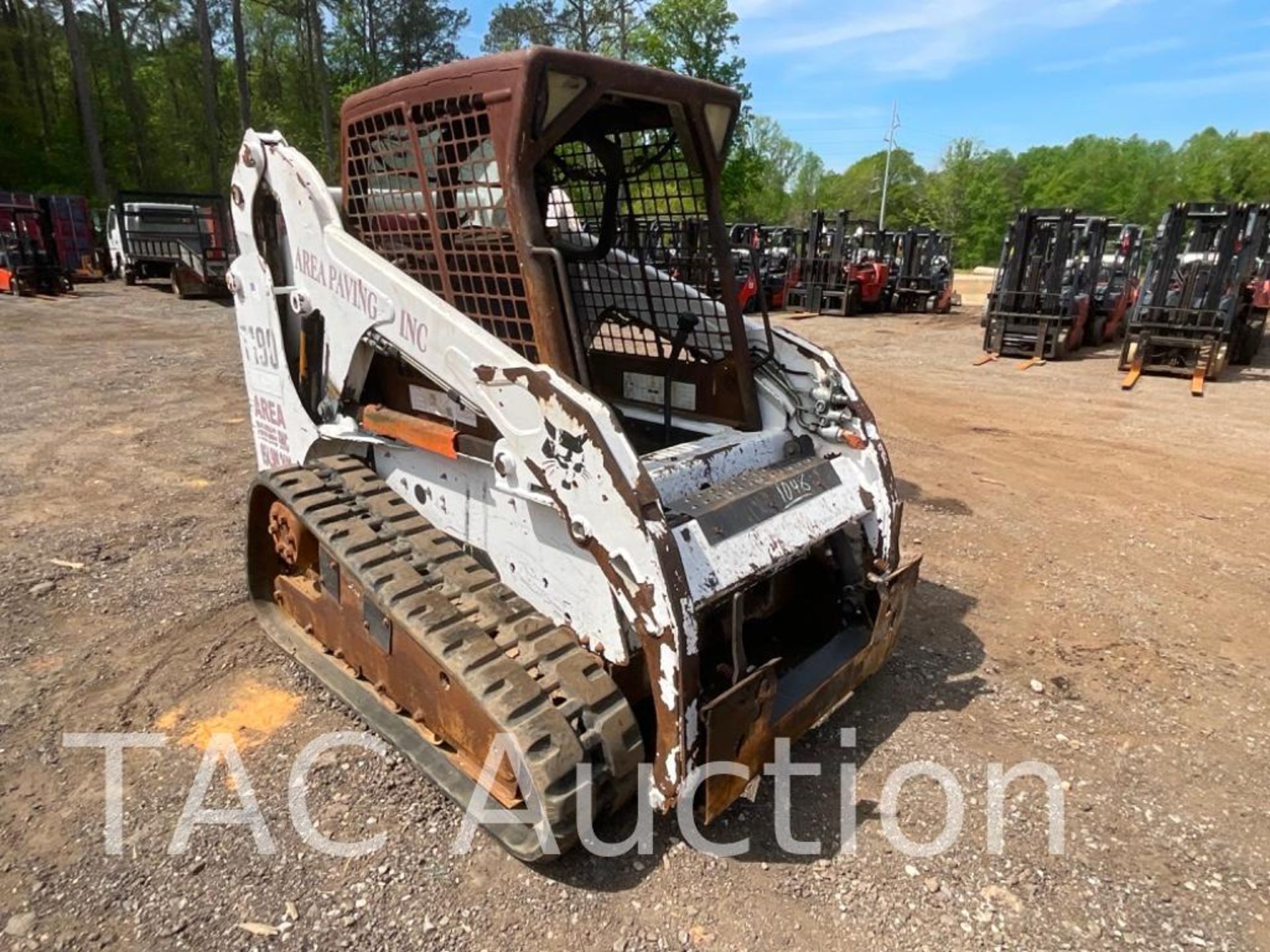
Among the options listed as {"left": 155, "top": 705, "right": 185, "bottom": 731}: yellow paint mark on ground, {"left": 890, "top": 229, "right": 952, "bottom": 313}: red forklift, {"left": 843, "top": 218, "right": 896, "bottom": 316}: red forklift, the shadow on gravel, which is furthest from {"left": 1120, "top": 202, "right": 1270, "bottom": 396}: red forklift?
{"left": 155, "top": 705, "right": 185, "bottom": 731}: yellow paint mark on ground

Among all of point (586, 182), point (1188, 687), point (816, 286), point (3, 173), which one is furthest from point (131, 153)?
point (1188, 687)

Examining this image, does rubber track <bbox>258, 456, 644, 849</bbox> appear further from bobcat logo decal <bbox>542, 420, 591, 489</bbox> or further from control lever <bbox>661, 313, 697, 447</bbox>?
control lever <bbox>661, 313, 697, 447</bbox>

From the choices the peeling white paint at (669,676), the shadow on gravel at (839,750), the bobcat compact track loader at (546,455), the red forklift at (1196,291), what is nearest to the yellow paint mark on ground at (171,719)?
the bobcat compact track loader at (546,455)

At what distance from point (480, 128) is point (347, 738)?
2292 mm

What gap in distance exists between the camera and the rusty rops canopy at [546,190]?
2.58 metres

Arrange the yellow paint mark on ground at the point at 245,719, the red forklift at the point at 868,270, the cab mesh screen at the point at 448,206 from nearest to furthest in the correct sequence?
the cab mesh screen at the point at 448,206
the yellow paint mark on ground at the point at 245,719
the red forklift at the point at 868,270

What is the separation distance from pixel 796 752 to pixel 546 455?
1.56 metres

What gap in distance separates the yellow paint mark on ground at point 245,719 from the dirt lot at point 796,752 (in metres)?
0.01

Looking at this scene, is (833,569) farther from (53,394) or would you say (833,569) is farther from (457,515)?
(53,394)

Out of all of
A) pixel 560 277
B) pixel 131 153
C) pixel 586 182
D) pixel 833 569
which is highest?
pixel 131 153

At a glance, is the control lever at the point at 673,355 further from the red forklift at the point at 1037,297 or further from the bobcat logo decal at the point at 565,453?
the red forklift at the point at 1037,297

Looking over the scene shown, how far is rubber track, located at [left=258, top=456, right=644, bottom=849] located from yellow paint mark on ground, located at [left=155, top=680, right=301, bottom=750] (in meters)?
0.77

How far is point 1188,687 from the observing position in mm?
3670

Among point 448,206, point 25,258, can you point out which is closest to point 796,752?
point 448,206
